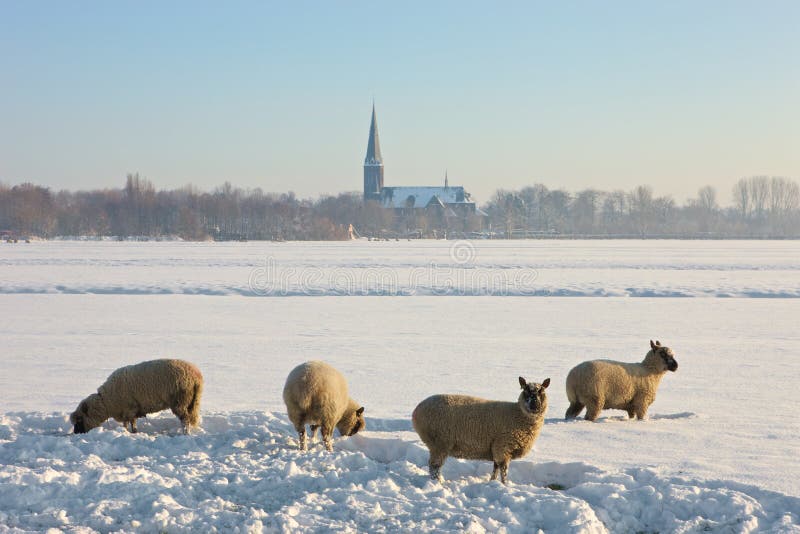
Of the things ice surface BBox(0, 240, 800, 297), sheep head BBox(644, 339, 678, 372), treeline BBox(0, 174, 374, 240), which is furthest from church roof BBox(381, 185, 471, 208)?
sheep head BBox(644, 339, 678, 372)

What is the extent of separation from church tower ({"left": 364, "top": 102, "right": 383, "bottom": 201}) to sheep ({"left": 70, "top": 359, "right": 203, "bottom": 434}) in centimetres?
17583

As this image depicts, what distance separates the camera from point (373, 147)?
7525 inches

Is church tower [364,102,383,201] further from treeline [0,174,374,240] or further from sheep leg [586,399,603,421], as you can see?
sheep leg [586,399,603,421]

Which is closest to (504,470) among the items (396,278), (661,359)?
(661,359)

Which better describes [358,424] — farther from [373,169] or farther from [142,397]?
[373,169]

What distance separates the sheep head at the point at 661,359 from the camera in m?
9.38

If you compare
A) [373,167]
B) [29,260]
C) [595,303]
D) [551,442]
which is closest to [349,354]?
[551,442]

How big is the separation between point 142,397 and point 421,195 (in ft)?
552

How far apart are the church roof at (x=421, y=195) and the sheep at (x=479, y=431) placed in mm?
164893

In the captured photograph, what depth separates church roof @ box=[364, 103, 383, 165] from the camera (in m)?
189

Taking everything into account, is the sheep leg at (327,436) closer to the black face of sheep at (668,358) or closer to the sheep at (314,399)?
the sheep at (314,399)

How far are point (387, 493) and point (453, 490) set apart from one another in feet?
2.12

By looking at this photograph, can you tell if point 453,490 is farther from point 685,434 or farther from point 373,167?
point 373,167

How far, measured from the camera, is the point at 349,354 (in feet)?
45.4
